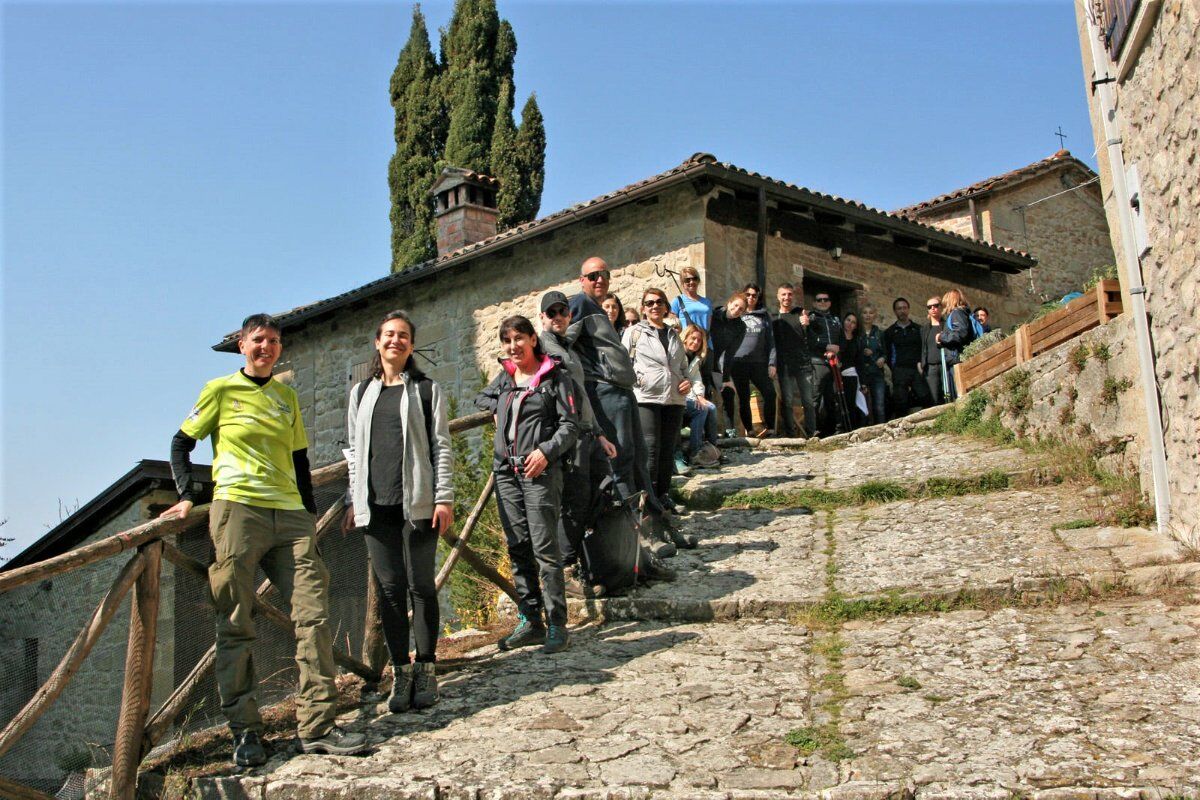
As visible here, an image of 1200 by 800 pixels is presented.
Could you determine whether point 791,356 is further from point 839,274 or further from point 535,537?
point 535,537

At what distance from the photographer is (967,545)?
7.28m

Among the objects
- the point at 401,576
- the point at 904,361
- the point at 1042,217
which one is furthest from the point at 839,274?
the point at 401,576

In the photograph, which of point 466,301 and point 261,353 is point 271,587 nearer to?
point 261,353

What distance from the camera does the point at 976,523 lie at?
25.5 feet

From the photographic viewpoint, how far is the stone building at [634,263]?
1395cm

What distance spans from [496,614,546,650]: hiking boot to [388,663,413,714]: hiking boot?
2.72 ft

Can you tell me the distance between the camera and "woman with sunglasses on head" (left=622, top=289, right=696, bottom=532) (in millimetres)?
8102

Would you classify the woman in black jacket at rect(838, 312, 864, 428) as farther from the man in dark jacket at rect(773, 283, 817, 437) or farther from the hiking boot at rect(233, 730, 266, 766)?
the hiking boot at rect(233, 730, 266, 766)

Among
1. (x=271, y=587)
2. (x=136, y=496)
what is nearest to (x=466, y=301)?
(x=136, y=496)

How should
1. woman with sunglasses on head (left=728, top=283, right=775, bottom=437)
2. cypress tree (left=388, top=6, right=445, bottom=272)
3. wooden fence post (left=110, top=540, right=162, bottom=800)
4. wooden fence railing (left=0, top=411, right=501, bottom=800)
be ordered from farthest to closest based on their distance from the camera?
cypress tree (left=388, top=6, right=445, bottom=272) < woman with sunglasses on head (left=728, top=283, right=775, bottom=437) < wooden fence post (left=110, top=540, right=162, bottom=800) < wooden fence railing (left=0, top=411, right=501, bottom=800)

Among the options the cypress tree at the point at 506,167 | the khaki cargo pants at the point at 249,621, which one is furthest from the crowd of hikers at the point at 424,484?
the cypress tree at the point at 506,167

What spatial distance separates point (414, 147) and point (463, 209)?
659cm

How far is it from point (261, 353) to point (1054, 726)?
375 centimetres

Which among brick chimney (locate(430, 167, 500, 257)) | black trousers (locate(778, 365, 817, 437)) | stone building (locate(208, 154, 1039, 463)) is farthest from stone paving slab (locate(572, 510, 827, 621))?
brick chimney (locate(430, 167, 500, 257))
